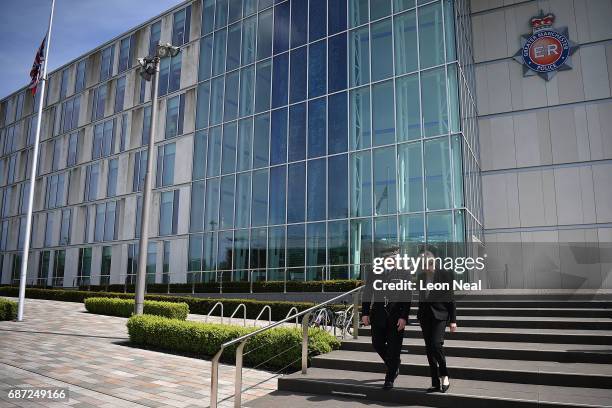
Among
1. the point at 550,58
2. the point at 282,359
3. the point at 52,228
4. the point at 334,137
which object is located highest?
the point at 550,58

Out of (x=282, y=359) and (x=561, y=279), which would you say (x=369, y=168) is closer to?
(x=561, y=279)

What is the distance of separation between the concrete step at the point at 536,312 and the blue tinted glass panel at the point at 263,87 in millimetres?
17411

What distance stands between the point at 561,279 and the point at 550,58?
10.5 meters

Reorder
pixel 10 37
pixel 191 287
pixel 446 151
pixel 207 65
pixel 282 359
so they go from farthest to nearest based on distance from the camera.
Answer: pixel 207 65, pixel 191 287, pixel 446 151, pixel 10 37, pixel 282 359

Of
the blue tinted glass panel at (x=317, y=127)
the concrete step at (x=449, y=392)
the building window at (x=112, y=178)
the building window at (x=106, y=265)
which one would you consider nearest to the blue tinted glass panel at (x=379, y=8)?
the blue tinted glass panel at (x=317, y=127)

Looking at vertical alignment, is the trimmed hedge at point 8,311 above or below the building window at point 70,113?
below

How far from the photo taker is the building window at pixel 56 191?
36.9 metres

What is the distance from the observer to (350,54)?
2209 cm

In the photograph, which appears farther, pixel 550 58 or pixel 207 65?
pixel 207 65

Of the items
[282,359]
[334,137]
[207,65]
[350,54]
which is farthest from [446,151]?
[207,65]

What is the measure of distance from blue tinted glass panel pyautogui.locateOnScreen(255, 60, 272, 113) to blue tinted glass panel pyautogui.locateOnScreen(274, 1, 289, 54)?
1029 millimetres

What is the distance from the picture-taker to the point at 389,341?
258 inches

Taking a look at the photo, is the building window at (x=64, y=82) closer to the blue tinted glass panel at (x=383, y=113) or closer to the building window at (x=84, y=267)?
the building window at (x=84, y=267)

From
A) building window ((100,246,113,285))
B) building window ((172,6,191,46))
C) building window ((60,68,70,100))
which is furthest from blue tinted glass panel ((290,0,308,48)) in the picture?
building window ((60,68,70,100))
